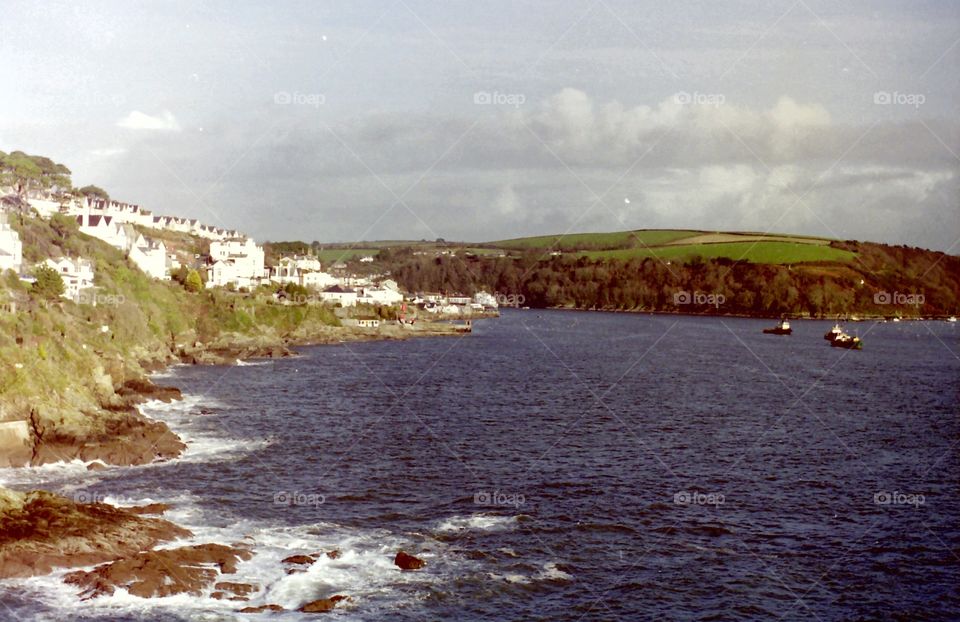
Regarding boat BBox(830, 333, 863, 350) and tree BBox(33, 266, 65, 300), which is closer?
tree BBox(33, 266, 65, 300)

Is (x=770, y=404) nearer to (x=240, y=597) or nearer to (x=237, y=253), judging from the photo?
(x=240, y=597)

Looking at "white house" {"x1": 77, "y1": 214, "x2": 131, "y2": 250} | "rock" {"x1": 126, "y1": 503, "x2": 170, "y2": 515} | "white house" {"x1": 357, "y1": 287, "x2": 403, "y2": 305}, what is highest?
"white house" {"x1": 77, "y1": 214, "x2": 131, "y2": 250}

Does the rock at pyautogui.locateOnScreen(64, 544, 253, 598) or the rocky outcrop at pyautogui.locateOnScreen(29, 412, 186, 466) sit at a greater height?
the rocky outcrop at pyautogui.locateOnScreen(29, 412, 186, 466)

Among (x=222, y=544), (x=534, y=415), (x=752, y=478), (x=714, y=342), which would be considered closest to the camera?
(x=222, y=544)

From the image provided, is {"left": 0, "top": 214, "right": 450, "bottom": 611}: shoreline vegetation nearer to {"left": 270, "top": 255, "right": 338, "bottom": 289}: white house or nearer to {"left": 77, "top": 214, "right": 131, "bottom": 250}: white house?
{"left": 77, "top": 214, "right": 131, "bottom": 250}: white house

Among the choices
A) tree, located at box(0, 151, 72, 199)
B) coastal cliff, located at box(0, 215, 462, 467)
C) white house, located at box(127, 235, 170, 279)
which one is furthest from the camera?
tree, located at box(0, 151, 72, 199)

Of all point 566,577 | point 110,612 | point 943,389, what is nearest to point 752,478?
point 566,577

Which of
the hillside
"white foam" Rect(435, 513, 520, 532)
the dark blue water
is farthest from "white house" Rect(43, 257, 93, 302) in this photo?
"white foam" Rect(435, 513, 520, 532)
